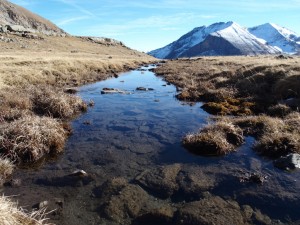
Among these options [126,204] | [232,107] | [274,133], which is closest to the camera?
[126,204]

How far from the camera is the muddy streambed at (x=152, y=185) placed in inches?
417

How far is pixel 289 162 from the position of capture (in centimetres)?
1416

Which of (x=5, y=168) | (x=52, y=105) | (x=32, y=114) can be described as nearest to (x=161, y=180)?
(x=5, y=168)

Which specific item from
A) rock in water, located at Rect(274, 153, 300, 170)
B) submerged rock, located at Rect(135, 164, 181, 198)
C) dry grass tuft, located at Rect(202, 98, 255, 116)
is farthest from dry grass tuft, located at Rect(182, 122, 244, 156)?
dry grass tuft, located at Rect(202, 98, 255, 116)

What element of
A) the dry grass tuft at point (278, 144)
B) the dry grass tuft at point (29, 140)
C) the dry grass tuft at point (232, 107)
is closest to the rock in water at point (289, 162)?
the dry grass tuft at point (278, 144)

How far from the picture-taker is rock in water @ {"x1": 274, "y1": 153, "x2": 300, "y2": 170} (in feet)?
45.9

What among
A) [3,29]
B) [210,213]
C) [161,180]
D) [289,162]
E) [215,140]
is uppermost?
[3,29]

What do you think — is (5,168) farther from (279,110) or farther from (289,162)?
(279,110)

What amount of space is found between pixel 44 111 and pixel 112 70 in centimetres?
3788

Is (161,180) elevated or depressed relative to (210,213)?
elevated

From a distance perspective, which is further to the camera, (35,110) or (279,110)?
(279,110)

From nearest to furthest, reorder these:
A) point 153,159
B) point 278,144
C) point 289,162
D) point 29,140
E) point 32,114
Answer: point 289,162
point 29,140
point 153,159
point 278,144
point 32,114

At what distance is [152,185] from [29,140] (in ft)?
20.3

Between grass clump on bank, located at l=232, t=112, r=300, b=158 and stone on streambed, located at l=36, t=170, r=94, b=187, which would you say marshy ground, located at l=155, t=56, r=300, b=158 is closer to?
grass clump on bank, located at l=232, t=112, r=300, b=158
